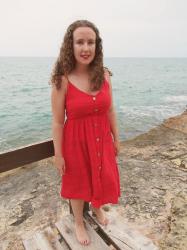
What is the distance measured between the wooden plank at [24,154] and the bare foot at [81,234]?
0.87 m

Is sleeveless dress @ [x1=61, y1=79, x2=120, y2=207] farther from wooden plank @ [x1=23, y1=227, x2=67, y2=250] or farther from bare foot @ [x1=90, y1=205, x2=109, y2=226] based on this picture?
wooden plank @ [x1=23, y1=227, x2=67, y2=250]

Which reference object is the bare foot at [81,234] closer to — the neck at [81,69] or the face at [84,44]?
the neck at [81,69]

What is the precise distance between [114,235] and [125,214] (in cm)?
144

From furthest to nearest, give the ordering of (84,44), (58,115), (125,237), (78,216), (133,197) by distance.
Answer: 1. (133,197)
2. (78,216)
3. (125,237)
4. (58,115)
5. (84,44)

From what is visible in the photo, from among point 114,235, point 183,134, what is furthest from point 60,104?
point 183,134

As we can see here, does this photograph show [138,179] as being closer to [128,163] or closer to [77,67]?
[128,163]

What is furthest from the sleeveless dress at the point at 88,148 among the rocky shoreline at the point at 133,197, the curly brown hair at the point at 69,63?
the rocky shoreline at the point at 133,197

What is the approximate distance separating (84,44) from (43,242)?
6.92 feet

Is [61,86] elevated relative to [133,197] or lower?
elevated

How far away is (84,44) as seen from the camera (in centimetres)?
271

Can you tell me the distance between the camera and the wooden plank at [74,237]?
299 centimetres

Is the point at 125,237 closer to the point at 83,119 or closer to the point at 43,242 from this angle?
the point at 43,242

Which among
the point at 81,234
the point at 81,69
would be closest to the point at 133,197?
the point at 81,234

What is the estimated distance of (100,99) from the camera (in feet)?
9.14
